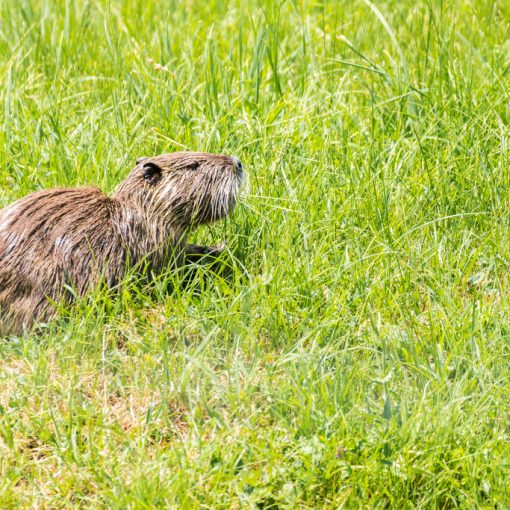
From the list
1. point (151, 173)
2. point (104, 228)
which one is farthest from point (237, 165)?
point (104, 228)

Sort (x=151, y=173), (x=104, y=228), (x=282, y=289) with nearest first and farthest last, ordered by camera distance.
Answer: (x=282, y=289) → (x=104, y=228) → (x=151, y=173)

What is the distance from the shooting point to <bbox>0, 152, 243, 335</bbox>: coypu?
12.9 feet

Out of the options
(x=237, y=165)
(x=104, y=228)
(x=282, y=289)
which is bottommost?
(x=282, y=289)

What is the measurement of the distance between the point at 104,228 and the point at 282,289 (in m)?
0.81

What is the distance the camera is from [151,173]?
14.3 feet

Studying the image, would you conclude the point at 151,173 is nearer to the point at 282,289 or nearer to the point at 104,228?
the point at 104,228

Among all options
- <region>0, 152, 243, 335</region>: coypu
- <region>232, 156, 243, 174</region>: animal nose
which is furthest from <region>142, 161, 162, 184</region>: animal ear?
<region>232, 156, 243, 174</region>: animal nose

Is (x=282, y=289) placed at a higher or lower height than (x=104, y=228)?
lower

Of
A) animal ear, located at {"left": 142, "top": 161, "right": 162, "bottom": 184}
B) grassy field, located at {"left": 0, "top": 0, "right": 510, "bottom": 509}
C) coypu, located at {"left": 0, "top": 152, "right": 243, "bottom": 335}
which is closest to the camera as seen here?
grassy field, located at {"left": 0, "top": 0, "right": 510, "bottom": 509}

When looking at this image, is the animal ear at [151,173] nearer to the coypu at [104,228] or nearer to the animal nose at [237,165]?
the coypu at [104,228]

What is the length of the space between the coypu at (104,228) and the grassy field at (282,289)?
0.13 metres

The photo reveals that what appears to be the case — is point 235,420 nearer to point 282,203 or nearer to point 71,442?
point 71,442

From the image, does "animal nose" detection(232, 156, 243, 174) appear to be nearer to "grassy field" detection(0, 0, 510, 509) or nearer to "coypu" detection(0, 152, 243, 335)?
"coypu" detection(0, 152, 243, 335)

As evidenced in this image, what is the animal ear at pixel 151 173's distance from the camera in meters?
4.32
